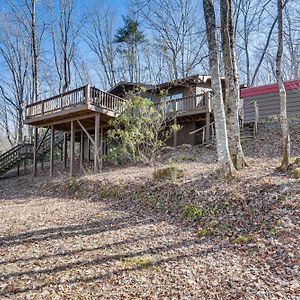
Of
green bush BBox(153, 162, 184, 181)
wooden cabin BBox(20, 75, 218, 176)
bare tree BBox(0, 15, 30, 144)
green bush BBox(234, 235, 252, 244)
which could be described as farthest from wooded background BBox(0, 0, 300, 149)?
green bush BBox(234, 235, 252, 244)

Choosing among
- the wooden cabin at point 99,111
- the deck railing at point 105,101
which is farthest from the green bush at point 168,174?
the deck railing at point 105,101

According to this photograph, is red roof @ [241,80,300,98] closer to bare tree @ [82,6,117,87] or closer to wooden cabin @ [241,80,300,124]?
wooden cabin @ [241,80,300,124]

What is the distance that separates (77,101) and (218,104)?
783 centimetres

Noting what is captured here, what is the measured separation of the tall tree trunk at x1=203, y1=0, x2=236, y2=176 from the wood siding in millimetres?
8647

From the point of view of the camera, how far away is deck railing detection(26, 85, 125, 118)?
1238 centimetres

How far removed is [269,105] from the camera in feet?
48.1

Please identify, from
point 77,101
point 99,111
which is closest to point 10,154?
point 77,101

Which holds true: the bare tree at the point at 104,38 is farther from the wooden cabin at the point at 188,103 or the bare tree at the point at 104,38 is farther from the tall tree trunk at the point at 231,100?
the tall tree trunk at the point at 231,100

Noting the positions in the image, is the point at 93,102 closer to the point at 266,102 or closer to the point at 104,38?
the point at 266,102

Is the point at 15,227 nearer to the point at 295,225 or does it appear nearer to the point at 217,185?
the point at 217,185

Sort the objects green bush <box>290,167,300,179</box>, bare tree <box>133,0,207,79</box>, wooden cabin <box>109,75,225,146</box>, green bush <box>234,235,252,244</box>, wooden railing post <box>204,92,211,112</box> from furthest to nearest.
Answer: bare tree <box>133,0,207,79</box> < wooden cabin <box>109,75,225,146</box> < wooden railing post <box>204,92,211,112</box> < green bush <box>290,167,300,179</box> < green bush <box>234,235,252,244</box>

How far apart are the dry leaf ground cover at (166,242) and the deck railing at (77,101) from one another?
571 cm

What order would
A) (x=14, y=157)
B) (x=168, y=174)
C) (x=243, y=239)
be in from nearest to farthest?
(x=243, y=239)
(x=168, y=174)
(x=14, y=157)

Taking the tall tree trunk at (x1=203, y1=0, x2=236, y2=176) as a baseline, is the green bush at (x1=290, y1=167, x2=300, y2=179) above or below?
below
